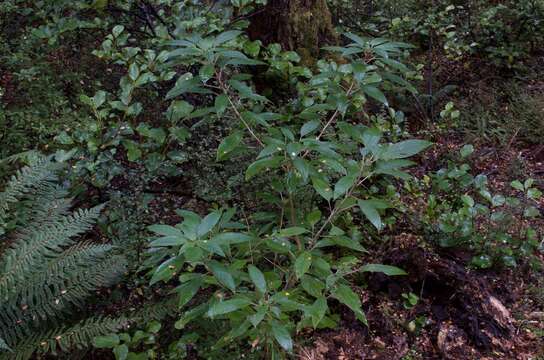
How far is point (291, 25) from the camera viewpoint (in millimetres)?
3584

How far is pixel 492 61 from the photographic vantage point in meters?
4.58

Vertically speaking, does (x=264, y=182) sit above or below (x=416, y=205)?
above

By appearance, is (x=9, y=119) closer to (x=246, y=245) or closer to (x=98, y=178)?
(x=98, y=178)

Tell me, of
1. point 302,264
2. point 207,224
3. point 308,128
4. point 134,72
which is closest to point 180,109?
point 134,72

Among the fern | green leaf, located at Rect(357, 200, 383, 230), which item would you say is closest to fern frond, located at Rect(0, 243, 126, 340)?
the fern

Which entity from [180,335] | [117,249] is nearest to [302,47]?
[117,249]

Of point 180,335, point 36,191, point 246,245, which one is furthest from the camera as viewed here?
point 36,191

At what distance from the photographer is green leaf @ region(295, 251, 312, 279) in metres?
1.72

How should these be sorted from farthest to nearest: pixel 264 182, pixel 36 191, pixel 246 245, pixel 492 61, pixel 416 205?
pixel 492 61 < pixel 416 205 < pixel 264 182 < pixel 36 191 < pixel 246 245

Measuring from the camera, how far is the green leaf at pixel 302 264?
172 cm

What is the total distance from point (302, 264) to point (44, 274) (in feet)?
3.99

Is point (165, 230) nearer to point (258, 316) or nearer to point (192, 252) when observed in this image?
point (192, 252)

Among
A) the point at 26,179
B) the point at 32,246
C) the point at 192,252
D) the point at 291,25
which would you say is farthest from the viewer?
the point at 291,25

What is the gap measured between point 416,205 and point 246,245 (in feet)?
4.71
